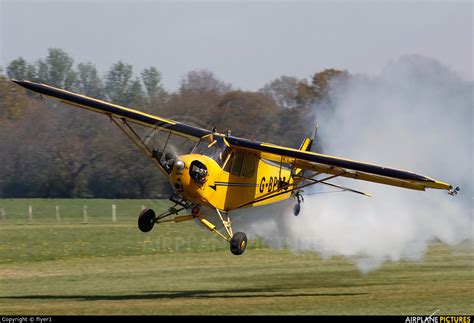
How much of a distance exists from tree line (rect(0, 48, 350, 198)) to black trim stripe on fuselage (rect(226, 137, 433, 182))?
26.3m

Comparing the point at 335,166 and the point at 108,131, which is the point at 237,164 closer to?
the point at 335,166

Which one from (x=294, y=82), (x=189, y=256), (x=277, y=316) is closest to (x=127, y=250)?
(x=189, y=256)

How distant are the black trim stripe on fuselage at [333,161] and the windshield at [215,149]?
25cm

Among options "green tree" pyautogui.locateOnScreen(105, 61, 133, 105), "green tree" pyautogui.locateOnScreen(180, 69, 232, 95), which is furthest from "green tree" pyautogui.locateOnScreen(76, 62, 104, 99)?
"green tree" pyautogui.locateOnScreen(180, 69, 232, 95)

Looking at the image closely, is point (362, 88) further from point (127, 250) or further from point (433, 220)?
point (127, 250)

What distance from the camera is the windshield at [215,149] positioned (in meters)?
21.6

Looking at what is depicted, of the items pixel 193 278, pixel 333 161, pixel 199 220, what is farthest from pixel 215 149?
pixel 193 278

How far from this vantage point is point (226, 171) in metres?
22.1

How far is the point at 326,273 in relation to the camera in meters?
28.1

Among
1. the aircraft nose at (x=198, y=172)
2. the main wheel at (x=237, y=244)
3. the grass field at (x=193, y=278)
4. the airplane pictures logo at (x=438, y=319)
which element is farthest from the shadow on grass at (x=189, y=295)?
the airplane pictures logo at (x=438, y=319)

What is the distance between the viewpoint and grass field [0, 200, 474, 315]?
63.8ft

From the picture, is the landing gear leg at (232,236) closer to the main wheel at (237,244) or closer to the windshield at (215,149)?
the main wheel at (237,244)

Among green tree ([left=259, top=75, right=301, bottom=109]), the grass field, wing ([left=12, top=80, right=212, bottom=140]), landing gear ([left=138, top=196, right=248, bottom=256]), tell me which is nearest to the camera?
the grass field

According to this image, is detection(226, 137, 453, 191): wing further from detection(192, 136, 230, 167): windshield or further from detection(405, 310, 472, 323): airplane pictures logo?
detection(405, 310, 472, 323): airplane pictures logo
